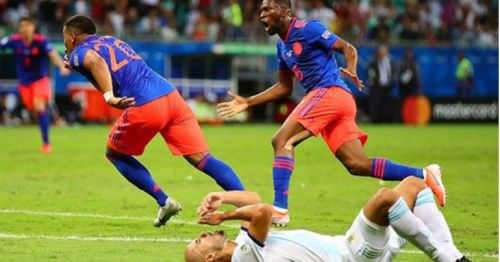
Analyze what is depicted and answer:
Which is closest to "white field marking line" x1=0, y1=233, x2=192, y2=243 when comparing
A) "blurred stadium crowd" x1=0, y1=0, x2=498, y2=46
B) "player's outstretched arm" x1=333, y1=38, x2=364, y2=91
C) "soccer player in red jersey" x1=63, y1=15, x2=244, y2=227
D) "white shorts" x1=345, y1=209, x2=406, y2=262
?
"soccer player in red jersey" x1=63, y1=15, x2=244, y2=227

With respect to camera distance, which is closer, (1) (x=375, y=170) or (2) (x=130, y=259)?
(2) (x=130, y=259)

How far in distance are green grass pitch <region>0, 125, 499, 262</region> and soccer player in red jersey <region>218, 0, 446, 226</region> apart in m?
0.72

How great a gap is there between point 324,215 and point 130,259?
147 inches

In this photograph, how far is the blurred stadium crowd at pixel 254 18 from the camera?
32.1 m

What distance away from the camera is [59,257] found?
8562 mm

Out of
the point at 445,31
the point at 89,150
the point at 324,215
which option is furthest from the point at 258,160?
the point at 445,31

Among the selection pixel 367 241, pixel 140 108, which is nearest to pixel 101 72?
pixel 140 108

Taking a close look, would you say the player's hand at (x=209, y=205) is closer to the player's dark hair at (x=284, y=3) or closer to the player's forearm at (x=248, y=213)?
the player's forearm at (x=248, y=213)

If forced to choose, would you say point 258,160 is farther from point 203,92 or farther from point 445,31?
point 445,31

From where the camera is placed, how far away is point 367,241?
7105 millimetres

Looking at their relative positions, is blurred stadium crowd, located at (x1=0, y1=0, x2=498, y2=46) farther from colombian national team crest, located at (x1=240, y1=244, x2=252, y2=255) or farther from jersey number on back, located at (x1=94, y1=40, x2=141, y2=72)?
colombian national team crest, located at (x1=240, y1=244, x2=252, y2=255)

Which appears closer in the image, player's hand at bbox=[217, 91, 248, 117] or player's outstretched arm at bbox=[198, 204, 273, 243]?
player's outstretched arm at bbox=[198, 204, 273, 243]

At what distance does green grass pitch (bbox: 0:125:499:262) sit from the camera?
30.8ft

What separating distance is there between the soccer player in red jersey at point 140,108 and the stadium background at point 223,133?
0.74 m
